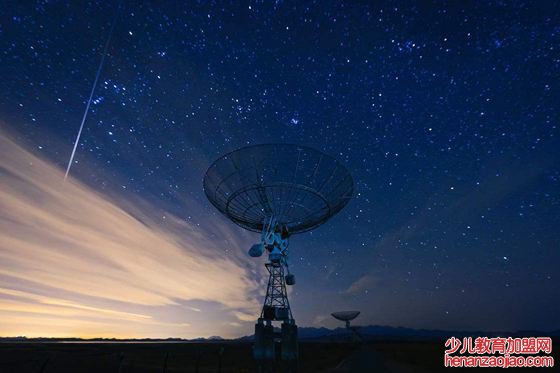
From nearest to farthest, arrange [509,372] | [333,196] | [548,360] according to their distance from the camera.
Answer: [333,196]
[509,372]
[548,360]

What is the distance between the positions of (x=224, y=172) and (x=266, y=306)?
31.0 ft

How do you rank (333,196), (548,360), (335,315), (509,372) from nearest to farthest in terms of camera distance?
(333,196) → (509,372) → (548,360) → (335,315)

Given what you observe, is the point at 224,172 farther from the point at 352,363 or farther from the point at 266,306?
the point at 352,363

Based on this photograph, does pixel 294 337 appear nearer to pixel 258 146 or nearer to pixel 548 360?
pixel 258 146

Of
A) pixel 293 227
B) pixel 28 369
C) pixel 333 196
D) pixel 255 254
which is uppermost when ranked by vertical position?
pixel 333 196

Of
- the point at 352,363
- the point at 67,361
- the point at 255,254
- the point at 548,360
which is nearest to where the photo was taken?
the point at 67,361

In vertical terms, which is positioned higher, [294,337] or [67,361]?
[294,337]

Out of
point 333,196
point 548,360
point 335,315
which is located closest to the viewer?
point 333,196

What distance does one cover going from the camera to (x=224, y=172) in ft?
71.2

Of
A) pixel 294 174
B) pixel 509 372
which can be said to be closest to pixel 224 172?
pixel 294 174

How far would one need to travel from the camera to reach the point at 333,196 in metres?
22.6

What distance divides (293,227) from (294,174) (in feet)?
14.3

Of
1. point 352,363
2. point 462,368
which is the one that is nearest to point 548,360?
point 462,368

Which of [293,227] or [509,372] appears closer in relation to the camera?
[293,227]
